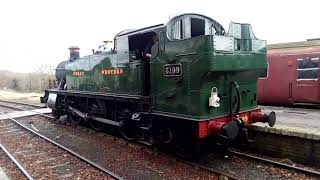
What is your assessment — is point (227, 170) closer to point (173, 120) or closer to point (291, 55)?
point (173, 120)

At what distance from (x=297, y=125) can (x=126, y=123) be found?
4193 mm

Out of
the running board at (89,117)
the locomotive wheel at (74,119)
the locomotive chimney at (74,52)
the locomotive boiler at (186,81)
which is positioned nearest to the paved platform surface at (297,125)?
the locomotive boiler at (186,81)

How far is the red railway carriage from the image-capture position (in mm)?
12164

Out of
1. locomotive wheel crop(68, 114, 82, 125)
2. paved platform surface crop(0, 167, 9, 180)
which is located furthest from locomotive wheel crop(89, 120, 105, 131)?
paved platform surface crop(0, 167, 9, 180)

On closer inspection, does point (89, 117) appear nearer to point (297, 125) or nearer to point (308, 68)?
point (297, 125)

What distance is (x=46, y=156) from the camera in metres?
8.78

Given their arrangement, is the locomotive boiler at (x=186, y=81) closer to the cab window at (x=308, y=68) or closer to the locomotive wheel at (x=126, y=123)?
the locomotive wheel at (x=126, y=123)

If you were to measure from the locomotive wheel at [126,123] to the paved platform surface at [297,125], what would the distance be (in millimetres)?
3006

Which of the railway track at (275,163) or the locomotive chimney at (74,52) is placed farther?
the locomotive chimney at (74,52)

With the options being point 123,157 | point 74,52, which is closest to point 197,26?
point 123,157

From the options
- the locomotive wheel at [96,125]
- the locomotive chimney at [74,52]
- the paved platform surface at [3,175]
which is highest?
the locomotive chimney at [74,52]

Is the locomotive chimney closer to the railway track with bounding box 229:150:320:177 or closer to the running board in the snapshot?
the running board

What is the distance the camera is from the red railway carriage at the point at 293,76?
12.2 m

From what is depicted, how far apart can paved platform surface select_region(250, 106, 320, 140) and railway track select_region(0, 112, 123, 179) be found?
3.46 meters
